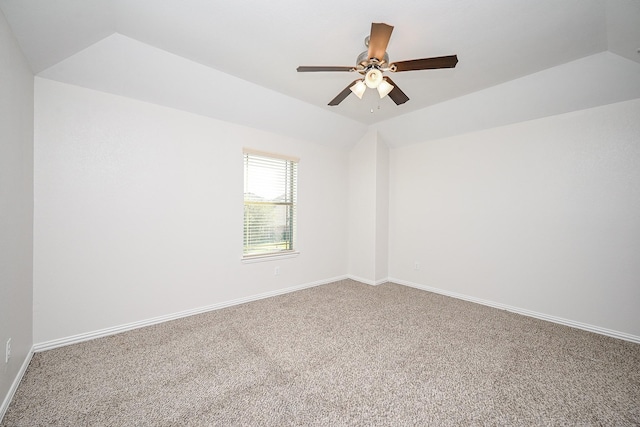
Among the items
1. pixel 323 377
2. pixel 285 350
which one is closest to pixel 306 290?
pixel 285 350

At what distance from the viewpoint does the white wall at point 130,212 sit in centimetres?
230

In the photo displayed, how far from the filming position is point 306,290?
4.12 metres

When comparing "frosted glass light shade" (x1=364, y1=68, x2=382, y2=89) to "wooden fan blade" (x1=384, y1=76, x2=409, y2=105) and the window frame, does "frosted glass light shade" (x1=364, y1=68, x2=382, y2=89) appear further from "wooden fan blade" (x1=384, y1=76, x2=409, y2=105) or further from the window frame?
the window frame

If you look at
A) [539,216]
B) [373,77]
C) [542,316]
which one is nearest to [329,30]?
[373,77]

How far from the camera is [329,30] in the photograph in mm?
2143

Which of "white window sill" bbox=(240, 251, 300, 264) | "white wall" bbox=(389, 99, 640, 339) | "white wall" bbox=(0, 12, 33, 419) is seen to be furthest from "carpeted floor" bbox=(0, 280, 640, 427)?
"white window sill" bbox=(240, 251, 300, 264)

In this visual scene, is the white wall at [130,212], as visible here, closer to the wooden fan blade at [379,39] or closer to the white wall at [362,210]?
the white wall at [362,210]

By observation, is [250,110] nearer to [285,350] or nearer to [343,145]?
[343,145]

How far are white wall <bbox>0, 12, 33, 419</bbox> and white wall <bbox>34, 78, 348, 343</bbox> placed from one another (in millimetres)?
165

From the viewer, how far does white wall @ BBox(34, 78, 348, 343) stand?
7.56 feet

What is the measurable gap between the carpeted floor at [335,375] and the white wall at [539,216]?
48 centimetres

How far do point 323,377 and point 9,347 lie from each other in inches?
82.9

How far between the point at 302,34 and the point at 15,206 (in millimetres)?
2538

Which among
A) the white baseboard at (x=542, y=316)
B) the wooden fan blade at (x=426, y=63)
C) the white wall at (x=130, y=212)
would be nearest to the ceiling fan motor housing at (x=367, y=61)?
the wooden fan blade at (x=426, y=63)
